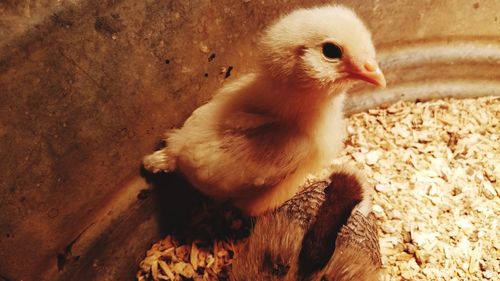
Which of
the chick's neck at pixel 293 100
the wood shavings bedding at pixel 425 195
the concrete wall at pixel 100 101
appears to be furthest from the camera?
the wood shavings bedding at pixel 425 195

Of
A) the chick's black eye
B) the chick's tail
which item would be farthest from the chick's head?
the chick's tail

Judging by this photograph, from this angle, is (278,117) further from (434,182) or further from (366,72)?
(434,182)

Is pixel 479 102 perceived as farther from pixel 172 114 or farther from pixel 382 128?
pixel 172 114

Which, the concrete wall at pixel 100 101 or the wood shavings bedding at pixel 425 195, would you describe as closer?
the concrete wall at pixel 100 101

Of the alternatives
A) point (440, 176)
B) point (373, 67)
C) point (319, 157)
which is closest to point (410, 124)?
point (440, 176)

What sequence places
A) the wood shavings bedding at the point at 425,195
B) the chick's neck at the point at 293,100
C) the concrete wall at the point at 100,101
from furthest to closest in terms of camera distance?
the wood shavings bedding at the point at 425,195
the chick's neck at the point at 293,100
the concrete wall at the point at 100,101

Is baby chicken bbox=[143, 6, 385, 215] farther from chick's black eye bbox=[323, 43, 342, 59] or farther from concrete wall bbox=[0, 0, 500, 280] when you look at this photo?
concrete wall bbox=[0, 0, 500, 280]

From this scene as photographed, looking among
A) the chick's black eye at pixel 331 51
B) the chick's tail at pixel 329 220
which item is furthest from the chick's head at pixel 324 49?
the chick's tail at pixel 329 220

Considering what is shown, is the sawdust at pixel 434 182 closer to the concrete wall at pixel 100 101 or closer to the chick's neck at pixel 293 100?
the concrete wall at pixel 100 101
